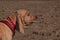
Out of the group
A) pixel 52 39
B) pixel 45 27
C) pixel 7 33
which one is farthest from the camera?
pixel 45 27

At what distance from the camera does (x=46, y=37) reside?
1093 centimetres

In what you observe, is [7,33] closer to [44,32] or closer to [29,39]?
[29,39]

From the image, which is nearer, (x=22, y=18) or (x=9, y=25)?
(x=9, y=25)

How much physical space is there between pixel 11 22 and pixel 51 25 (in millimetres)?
5418

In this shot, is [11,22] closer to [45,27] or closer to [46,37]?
[46,37]

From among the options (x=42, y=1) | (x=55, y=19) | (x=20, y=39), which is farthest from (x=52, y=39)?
(x=42, y=1)

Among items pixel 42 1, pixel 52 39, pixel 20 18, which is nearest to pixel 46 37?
pixel 52 39

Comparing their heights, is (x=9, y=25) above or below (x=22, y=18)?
below

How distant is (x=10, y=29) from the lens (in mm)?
7641

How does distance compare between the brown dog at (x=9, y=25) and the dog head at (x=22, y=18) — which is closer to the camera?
the brown dog at (x=9, y=25)

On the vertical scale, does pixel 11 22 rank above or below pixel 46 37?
above

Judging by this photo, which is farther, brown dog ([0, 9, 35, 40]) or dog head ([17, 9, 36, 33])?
dog head ([17, 9, 36, 33])

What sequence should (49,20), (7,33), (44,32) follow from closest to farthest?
(7,33) → (44,32) → (49,20)

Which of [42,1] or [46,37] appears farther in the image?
[42,1]
